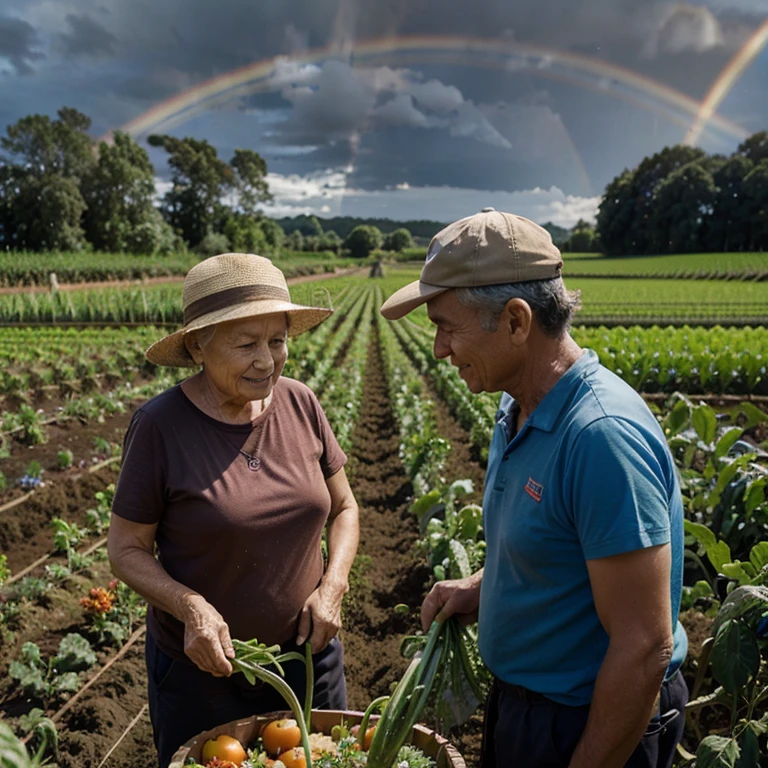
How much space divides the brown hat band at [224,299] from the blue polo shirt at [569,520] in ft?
2.90

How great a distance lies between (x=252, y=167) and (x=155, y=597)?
81.9 meters

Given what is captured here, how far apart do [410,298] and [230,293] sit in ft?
2.11

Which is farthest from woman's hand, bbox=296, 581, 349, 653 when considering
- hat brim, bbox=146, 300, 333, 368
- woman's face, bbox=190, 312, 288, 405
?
hat brim, bbox=146, 300, 333, 368

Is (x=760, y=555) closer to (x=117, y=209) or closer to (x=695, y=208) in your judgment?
(x=117, y=209)

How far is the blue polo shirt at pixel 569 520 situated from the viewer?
1.35m

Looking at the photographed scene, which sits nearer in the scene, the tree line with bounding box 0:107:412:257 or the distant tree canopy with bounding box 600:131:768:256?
the tree line with bounding box 0:107:412:257

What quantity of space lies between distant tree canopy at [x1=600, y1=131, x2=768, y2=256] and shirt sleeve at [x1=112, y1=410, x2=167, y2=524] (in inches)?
2786

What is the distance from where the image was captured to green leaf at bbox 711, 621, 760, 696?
2033mm

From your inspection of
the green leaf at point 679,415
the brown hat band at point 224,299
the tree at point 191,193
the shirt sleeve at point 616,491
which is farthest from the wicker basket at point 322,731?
the tree at point 191,193

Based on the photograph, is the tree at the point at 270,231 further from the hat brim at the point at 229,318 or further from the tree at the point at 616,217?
the hat brim at the point at 229,318

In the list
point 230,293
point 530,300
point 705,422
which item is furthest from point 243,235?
point 530,300

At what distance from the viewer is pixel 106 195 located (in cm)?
5256

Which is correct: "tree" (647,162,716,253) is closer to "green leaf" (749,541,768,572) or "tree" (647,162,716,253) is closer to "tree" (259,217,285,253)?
"tree" (259,217,285,253)

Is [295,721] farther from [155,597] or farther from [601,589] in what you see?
[601,589]
